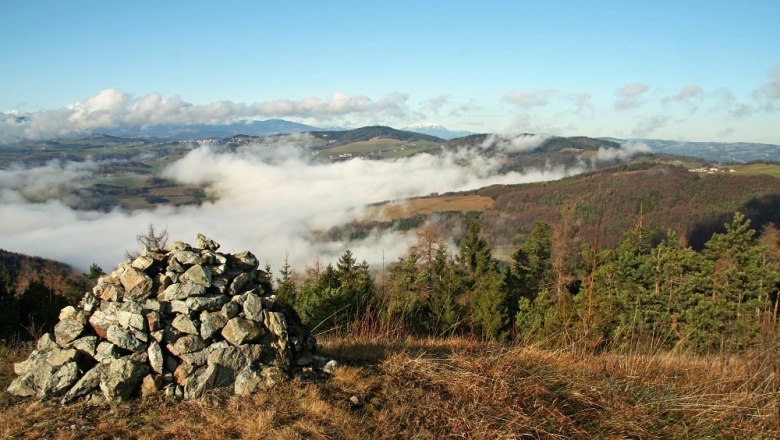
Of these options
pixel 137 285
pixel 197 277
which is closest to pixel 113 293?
pixel 137 285

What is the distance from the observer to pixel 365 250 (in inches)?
6791

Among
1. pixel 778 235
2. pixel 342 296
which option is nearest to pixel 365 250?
pixel 778 235

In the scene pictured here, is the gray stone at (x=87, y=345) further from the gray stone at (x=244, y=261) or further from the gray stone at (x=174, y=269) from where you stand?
the gray stone at (x=244, y=261)

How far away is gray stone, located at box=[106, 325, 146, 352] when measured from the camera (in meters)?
6.67

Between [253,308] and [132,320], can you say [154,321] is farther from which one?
[253,308]

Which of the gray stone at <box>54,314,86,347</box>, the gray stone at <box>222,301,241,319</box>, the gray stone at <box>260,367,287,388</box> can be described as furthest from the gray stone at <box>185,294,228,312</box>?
the gray stone at <box>54,314,86,347</box>

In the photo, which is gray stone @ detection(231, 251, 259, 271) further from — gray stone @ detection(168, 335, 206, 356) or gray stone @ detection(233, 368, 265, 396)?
gray stone @ detection(233, 368, 265, 396)

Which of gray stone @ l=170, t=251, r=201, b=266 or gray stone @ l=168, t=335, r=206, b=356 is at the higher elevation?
gray stone @ l=170, t=251, r=201, b=266

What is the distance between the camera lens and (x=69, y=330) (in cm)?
699

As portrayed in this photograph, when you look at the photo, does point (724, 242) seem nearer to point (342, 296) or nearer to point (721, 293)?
point (721, 293)

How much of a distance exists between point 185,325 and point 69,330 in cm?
187

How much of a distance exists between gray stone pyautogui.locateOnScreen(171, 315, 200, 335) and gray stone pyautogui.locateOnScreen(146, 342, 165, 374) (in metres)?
0.37

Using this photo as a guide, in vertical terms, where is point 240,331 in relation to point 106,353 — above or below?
above

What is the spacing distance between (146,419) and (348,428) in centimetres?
272
